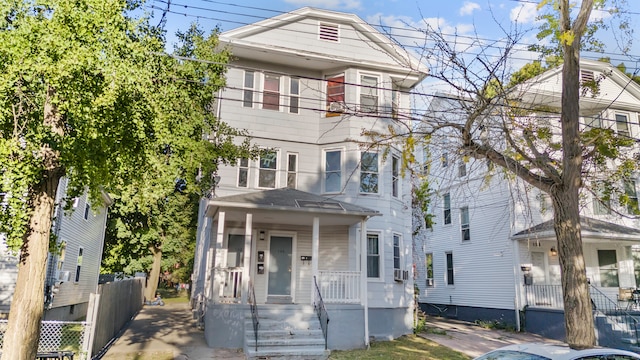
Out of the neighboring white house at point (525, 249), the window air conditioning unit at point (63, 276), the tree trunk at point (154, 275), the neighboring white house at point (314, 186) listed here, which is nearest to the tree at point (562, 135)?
the neighboring white house at point (314, 186)

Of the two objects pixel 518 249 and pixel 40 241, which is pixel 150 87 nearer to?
pixel 40 241

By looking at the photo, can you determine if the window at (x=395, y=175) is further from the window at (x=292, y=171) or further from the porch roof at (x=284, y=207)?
the window at (x=292, y=171)

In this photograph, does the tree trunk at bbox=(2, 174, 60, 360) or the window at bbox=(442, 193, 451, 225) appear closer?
the tree trunk at bbox=(2, 174, 60, 360)

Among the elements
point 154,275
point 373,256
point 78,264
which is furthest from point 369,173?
point 154,275

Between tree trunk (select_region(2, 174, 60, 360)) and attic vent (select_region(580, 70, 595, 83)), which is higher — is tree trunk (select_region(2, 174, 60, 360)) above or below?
below

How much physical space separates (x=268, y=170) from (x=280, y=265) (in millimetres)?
3273

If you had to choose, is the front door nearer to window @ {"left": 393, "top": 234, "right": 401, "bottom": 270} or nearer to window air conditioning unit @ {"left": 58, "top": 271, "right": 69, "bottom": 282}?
window @ {"left": 393, "top": 234, "right": 401, "bottom": 270}

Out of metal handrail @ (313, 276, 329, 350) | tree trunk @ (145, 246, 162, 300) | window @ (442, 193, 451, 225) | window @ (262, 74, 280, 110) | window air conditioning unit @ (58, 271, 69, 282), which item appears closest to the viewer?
metal handrail @ (313, 276, 329, 350)

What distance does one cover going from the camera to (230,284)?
1384 centimetres

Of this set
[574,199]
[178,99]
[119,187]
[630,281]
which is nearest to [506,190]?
[630,281]

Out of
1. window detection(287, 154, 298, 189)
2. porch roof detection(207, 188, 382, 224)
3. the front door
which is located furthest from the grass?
window detection(287, 154, 298, 189)

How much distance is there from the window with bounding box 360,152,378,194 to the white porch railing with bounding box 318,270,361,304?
3325mm

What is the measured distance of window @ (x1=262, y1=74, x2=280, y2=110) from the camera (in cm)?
1570

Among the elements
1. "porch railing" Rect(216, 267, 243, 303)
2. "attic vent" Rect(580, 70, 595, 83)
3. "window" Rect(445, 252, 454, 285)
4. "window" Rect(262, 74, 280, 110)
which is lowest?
"porch railing" Rect(216, 267, 243, 303)
